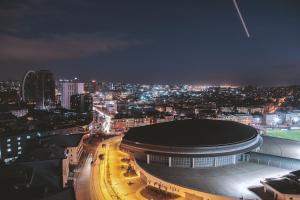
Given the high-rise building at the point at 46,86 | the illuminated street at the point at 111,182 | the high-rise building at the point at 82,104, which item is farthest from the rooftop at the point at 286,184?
the high-rise building at the point at 46,86

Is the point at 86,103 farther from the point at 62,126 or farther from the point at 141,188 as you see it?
the point at 141,188

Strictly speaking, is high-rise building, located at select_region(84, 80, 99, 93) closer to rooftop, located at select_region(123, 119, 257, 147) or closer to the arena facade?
rooftop, located at select_region(123, 119, 257, 147)

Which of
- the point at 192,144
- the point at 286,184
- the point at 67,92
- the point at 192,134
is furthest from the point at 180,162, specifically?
the point at 67,92

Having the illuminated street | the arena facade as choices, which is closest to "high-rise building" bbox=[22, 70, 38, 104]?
the illuminated street

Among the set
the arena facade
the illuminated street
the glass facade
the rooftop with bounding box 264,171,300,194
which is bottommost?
the illuminated street

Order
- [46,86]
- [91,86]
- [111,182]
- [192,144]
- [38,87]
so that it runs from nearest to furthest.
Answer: [111,182], [192,144], [38,87], [46,86], [91,86]

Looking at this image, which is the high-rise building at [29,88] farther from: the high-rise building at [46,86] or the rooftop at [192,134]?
the rooftop at [192,134]

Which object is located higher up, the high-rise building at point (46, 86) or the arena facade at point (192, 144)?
the high-rise building at point (46, 86)

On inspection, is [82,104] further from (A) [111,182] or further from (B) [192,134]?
(A) [111,182]
